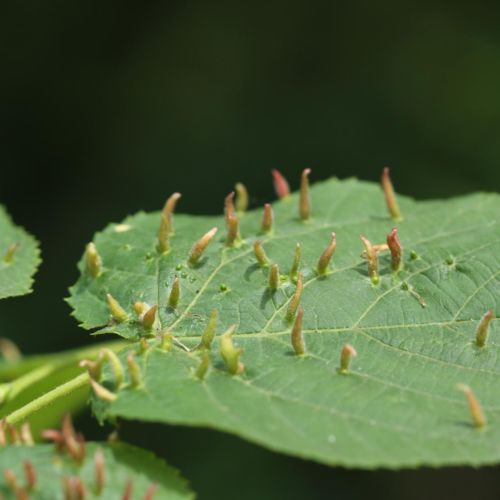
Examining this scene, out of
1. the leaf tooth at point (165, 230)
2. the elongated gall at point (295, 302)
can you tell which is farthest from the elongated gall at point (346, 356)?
the leaf tooth at point (165, 230)

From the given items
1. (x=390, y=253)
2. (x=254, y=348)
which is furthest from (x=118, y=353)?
(x=390, y=253)

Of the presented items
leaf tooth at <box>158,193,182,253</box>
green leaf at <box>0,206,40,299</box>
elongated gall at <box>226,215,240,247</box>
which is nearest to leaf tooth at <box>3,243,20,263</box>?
green leaf at <box>0,206,40,299</box>

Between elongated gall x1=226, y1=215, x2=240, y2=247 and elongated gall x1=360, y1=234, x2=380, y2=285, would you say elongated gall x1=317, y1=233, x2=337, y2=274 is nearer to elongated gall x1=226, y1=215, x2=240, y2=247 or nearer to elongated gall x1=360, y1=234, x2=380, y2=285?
elongated gall x1=360, y1=234, x2=380, y2=285

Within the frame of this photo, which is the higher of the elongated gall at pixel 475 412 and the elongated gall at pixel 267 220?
the elongated gall at pixel 267 220

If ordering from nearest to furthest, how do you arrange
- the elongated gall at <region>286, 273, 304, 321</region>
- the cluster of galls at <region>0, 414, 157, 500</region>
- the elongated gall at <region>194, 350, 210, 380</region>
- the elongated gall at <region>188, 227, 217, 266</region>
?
1. the cluster of galls at <region>0, 414, 157, 500</region>
2. the elongated gall at <region>194, 350, 210, 380</region>
3. the elongated gall at <region>286, 273, 304, 321</region>
4. the elongated gall at <region>188, 227, 217, 266</region>

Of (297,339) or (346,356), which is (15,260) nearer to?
(297,339)

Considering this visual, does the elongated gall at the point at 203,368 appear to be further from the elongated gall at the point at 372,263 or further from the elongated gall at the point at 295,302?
the elongated gall at the point at 372,263
